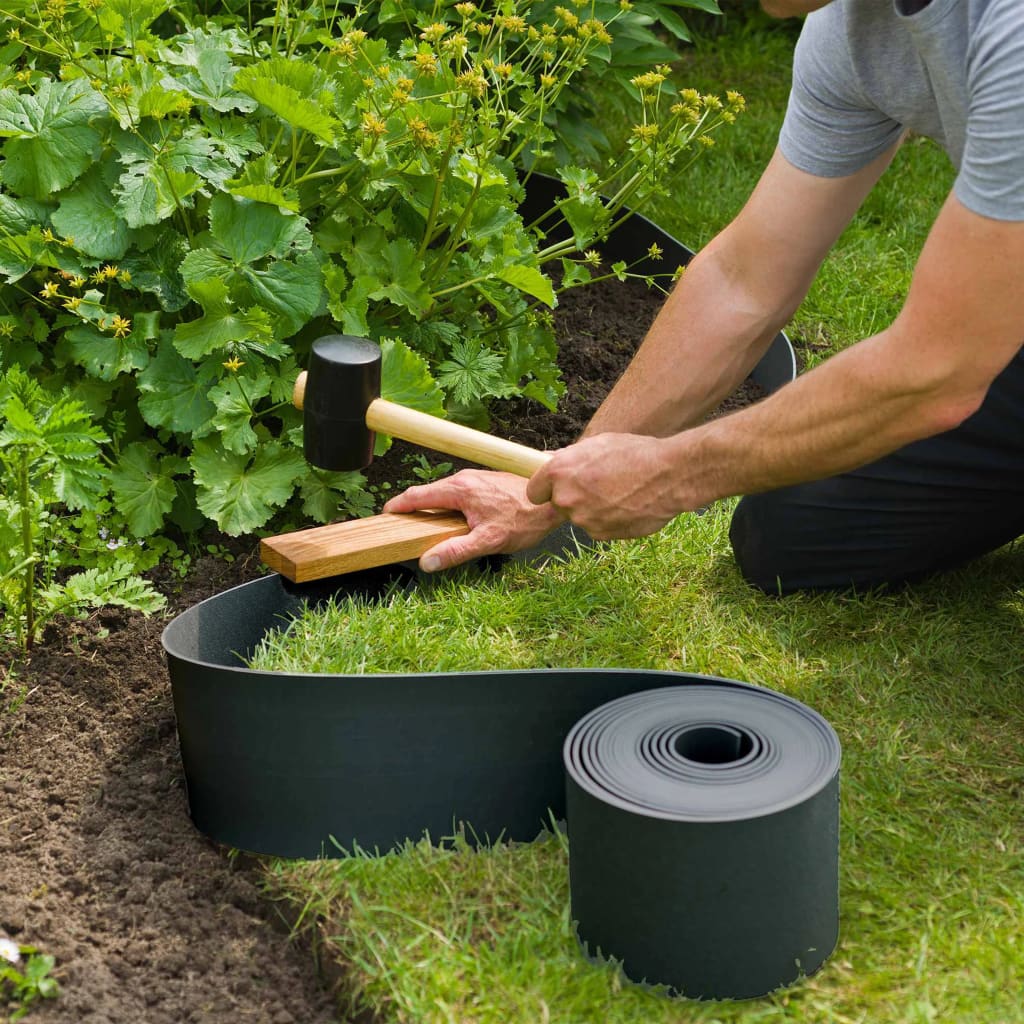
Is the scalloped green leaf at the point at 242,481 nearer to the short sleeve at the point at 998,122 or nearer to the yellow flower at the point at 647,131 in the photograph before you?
the yellow flower at the point at 647,131

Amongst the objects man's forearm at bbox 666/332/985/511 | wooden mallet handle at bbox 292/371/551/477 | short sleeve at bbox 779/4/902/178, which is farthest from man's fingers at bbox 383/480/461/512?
short sleeve at bbox 779/4/902/178

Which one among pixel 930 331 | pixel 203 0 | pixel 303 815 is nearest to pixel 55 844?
pixel 303 815

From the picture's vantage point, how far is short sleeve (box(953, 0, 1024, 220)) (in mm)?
1714

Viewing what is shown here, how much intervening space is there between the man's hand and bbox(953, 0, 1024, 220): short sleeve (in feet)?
2.07

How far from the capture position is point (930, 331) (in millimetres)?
1843

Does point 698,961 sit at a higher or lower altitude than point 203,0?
lower

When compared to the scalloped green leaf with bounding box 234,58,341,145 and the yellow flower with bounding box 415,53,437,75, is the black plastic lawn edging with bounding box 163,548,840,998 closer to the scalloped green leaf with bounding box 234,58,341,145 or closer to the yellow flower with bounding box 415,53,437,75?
the scalloped green leaf with bounding box 234,58,341,145

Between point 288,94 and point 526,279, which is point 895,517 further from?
point 288,94

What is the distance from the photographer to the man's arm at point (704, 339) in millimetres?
2439

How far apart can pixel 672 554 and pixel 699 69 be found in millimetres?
3207

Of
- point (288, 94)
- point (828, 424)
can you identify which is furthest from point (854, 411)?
point (288, 94)

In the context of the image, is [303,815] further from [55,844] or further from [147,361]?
[147,361]

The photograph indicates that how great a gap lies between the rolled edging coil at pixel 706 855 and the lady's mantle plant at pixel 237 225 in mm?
1080

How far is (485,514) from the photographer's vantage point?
2.57 m
